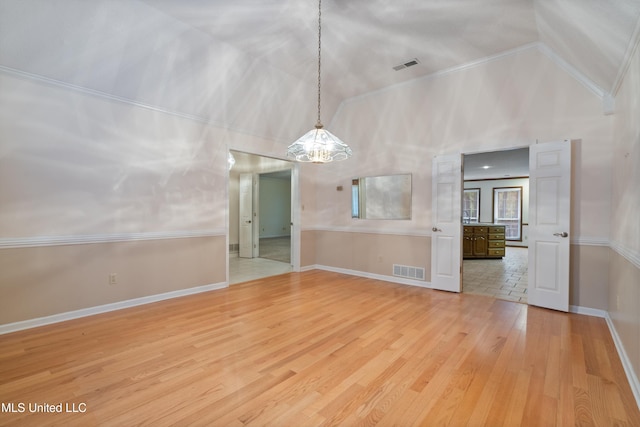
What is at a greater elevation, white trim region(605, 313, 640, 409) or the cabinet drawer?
the cabinet drawer

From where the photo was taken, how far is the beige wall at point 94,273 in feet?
9.69

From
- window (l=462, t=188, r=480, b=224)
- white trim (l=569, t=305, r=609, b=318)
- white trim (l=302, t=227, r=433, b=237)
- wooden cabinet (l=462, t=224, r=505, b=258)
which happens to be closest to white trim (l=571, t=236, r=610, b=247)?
white trim (l=569, t=305, r=609, b=318)

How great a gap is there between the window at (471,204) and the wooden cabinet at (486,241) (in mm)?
3912

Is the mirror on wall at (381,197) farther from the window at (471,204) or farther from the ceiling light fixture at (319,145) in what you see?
the window at (471,204)

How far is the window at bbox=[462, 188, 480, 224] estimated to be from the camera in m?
11.5

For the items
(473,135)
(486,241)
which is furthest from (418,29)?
Result: (486,241)

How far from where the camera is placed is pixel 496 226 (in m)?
7.68

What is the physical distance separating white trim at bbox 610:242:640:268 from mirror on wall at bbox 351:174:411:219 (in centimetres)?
258

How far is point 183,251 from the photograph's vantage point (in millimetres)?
4238

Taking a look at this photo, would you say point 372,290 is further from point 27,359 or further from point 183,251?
point 27,359

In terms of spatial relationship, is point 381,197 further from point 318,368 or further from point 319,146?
point 318,368

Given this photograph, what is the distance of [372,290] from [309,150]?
2618 mm

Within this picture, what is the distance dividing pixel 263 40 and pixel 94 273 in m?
3.49

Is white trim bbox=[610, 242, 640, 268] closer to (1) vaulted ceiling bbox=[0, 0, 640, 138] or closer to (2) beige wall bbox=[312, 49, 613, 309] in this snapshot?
(2) beige wall bbox=[312, 49, 613, 309]
